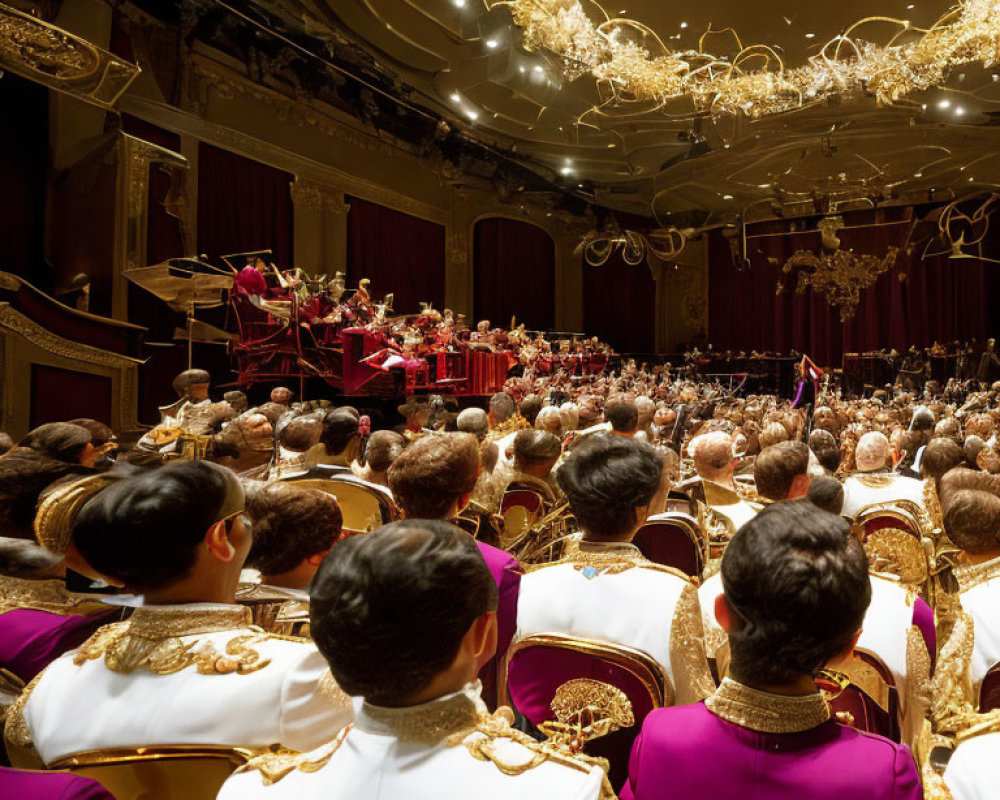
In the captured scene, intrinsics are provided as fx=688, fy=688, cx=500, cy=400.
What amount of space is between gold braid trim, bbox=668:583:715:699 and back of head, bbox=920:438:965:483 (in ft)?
6.98

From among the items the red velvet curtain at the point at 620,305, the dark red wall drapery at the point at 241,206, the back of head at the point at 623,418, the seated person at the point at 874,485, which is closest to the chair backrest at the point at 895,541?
the seated person at the point at 874,485

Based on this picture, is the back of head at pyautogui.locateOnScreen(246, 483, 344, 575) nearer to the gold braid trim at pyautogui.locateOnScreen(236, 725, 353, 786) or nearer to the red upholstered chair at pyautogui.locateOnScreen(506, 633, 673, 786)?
the red upholstered chair at pyautogui.locateOnScreen(506, 633, 673, 786)

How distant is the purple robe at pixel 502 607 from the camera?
1.58 meters

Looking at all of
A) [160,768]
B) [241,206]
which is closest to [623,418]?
[160,768]

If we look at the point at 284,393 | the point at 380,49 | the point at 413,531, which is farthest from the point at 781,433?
the point at 380,49

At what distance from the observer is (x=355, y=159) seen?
11.0 m

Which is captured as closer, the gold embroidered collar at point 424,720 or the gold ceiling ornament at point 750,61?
the gold embroidered collar at point 424,720

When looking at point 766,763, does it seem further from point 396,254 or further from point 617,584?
point 396,254

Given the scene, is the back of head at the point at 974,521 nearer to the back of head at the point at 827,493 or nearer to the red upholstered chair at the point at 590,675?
the back of head at the point at 827,493

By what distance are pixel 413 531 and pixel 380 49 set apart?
33.1 ft

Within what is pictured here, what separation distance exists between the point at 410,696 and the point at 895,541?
220 centimetres

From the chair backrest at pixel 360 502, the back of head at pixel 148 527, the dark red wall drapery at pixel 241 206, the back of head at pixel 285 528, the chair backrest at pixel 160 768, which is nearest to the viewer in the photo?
the chair backrest at pixel 160 768

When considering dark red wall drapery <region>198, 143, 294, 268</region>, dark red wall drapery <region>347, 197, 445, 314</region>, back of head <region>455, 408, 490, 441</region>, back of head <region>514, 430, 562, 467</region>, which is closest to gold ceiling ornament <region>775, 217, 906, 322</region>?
dark red wall drapery <region>347, 197, 445, 314</region>

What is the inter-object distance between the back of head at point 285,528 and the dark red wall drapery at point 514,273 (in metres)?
12.2
